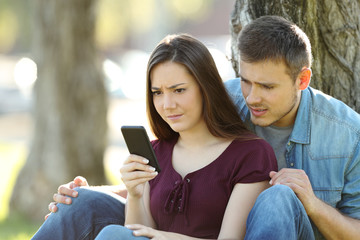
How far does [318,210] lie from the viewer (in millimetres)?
2982

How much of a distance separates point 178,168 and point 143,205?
11.1 inches

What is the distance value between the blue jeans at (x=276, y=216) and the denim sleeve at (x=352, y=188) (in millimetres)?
468

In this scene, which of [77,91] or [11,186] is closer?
[77,91]

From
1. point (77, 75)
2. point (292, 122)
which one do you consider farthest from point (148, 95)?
point (77, 75)

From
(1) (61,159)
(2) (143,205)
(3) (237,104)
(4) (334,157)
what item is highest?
(3) (237,104)

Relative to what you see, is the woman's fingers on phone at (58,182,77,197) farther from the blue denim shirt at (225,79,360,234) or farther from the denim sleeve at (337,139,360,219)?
the denim sleeve at (337,139,360,219)

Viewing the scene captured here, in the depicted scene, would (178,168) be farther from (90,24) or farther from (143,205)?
(90,24)

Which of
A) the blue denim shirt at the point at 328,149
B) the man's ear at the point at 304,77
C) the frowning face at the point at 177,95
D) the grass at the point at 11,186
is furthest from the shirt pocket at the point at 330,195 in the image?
the grass at the point at 11,186

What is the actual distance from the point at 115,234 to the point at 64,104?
5.46 meters

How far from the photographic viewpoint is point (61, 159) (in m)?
8.09

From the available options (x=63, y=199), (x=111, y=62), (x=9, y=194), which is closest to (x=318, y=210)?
(x=63, y=199)

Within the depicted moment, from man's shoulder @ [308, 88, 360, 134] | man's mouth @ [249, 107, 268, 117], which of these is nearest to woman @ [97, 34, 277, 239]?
man's mouth @ [249, 107, 268, 117]

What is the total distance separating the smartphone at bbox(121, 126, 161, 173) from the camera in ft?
10.1

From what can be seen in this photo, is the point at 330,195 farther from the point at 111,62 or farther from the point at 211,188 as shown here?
the point at 111,62
